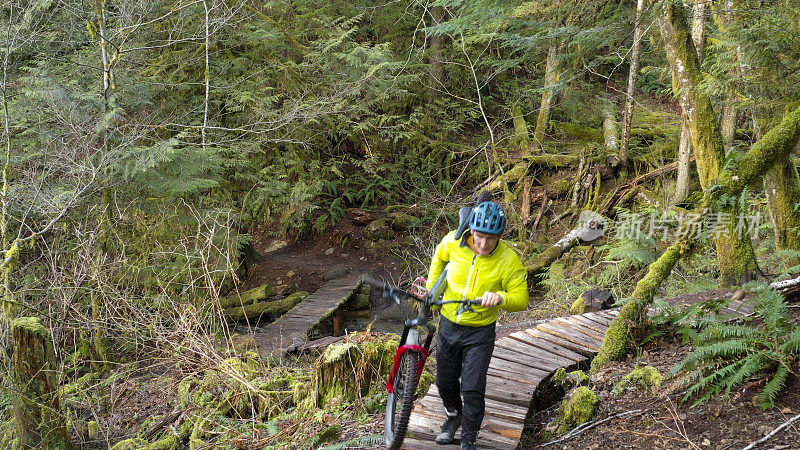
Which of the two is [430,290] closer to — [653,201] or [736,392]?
[736,392]

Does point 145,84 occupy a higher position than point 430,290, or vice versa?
point 145,84

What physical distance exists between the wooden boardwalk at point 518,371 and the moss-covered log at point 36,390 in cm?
438

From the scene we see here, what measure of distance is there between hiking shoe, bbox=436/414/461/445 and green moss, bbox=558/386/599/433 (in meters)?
0.82

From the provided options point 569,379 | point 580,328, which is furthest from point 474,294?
point 580,328

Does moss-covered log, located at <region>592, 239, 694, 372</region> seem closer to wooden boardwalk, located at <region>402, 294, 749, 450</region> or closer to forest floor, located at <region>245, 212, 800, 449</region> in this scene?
forest floor, located at <region>245, 212, 800, 449</region>

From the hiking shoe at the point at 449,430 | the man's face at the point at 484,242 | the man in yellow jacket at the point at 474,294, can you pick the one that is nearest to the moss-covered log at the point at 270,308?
the hiking shoe at the point at 449,430

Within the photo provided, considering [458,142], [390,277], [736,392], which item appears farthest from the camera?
[458,142]

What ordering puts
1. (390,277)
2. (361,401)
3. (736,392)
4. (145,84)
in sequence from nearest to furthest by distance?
1. (736,392)
2. (361,401)
3. (145,84)
4. (390,277)

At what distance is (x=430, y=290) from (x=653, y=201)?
9800mm

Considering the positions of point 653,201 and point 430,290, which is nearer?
point 430,290

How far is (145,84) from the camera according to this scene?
11039 mm

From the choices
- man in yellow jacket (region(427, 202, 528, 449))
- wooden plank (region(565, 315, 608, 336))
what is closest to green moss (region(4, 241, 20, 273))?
man in yellow jacket (region(427, 202, 528, 449))

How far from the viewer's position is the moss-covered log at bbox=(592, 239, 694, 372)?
5.20 m

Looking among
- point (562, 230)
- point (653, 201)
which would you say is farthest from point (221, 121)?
point (653, 201)
